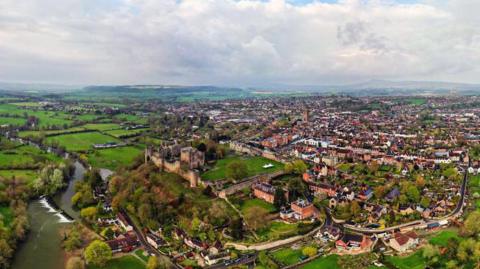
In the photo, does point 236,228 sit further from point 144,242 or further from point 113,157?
point 113,157

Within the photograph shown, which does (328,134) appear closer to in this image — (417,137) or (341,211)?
(417,137)

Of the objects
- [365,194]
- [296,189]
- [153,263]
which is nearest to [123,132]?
[296,189]

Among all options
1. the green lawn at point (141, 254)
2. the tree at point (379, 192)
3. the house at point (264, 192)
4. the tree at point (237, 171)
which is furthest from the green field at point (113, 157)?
the tree at point (379, 192)

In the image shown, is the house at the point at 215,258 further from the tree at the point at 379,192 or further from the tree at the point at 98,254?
the tree at the point at 379,192

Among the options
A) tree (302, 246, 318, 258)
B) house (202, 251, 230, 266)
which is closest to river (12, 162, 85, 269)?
house (202, 251, 230, 266)

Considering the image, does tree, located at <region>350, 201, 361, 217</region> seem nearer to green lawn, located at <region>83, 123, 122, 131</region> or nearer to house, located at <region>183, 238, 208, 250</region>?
house, located at <region>183, 238, 208, 250</region>

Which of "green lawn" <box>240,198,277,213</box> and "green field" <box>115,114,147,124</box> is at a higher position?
"green field" <box>115,114,147,124</box>
